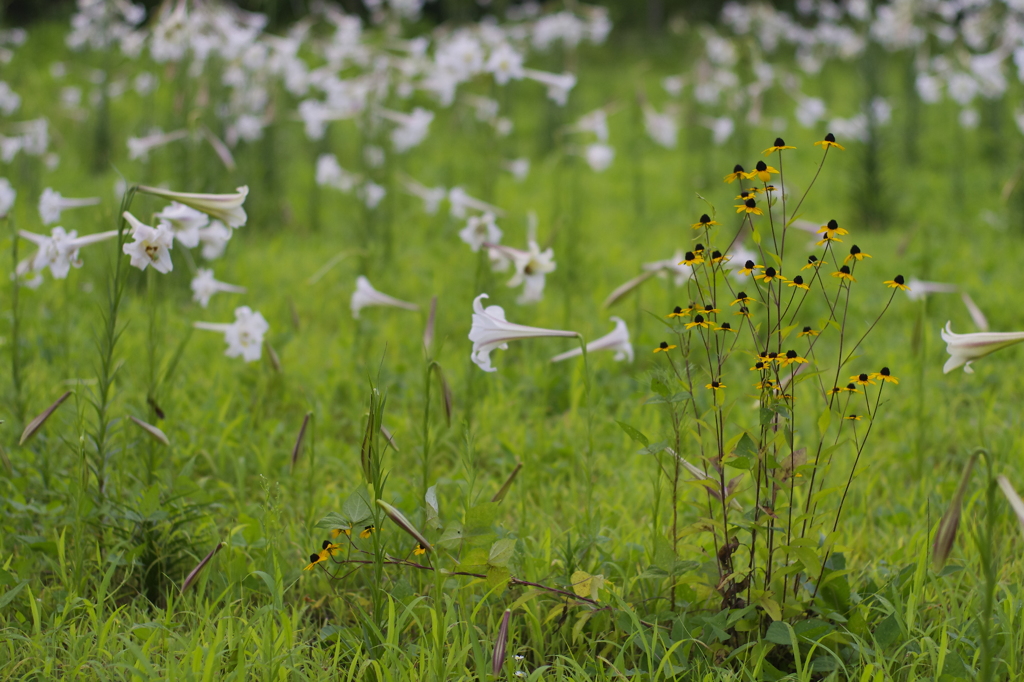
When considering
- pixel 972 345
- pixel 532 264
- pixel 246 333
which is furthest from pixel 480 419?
pixel 972 345

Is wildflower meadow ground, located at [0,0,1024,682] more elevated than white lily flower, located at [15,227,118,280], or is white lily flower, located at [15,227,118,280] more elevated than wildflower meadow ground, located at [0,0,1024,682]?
white lily flower, located at [15,227,118,280]

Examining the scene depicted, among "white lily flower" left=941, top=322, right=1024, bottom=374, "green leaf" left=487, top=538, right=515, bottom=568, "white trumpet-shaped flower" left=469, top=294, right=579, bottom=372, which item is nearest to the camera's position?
"white lily flower" left=941, top=322, right=1024, bottom=374

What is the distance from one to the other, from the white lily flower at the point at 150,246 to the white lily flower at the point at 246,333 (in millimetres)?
628

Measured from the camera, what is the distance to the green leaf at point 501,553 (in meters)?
1.54

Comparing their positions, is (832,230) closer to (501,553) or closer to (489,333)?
(489,333)

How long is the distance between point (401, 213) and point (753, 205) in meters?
4.20

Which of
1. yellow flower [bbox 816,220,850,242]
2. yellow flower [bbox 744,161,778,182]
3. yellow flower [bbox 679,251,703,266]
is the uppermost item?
yellow flower [bbox 744,161,778,182]

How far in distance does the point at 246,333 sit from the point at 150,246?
0.74 m

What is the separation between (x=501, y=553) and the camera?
5.08 feet

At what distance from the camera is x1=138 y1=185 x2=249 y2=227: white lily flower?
5.55 ft

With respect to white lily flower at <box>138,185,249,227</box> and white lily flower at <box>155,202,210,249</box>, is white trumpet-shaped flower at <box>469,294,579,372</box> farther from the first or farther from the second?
white lily flower at <box>155,202,210,249</box>

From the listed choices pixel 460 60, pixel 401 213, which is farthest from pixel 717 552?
pixel 401 213

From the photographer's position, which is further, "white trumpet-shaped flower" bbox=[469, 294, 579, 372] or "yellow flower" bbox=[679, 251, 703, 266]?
"white trumpet-shaped flower" bbox=[469, 294, 579, 372]

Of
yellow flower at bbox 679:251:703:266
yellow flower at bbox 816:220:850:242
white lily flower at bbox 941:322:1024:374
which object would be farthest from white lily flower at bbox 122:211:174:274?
white lily flower at bbox 941:322:1024:374
